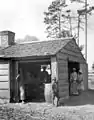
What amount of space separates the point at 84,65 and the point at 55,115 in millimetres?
8904

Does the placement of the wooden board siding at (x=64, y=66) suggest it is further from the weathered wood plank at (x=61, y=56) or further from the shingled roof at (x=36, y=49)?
the shingled roof at (x=36, y=49)

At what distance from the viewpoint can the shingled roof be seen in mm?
11238

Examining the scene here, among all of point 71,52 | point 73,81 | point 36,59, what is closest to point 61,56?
point 36,59

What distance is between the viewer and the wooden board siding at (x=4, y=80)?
11.7m

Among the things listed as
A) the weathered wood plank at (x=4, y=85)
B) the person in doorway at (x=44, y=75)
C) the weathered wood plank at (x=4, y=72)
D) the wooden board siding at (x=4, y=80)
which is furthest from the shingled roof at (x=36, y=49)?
the person in doorway at (x=44, y=75)

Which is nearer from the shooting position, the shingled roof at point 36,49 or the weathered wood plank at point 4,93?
the shingled roof at point 36,49

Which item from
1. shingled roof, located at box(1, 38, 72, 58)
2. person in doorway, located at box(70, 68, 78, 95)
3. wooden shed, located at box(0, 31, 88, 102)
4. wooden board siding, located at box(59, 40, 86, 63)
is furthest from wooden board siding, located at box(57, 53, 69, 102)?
person in doorway, located at box(70, 68, 78, 95)

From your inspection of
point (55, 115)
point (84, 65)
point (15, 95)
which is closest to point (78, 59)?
point (84, 65)

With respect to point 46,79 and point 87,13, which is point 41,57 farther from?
point 87,13

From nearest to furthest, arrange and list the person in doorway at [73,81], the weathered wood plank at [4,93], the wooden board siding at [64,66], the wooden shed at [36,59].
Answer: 1. the wooden shed at [36,59]
2. the wooden board siding at [64,66]
3. the weathered wood plank at [4,93]
4. the person in doorway at [73,81]

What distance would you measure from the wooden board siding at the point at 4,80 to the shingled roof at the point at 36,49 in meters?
0.61

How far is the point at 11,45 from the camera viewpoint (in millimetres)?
14219

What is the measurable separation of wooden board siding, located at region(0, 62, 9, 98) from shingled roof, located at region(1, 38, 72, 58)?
0.61 meters

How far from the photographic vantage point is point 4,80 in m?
11.8
